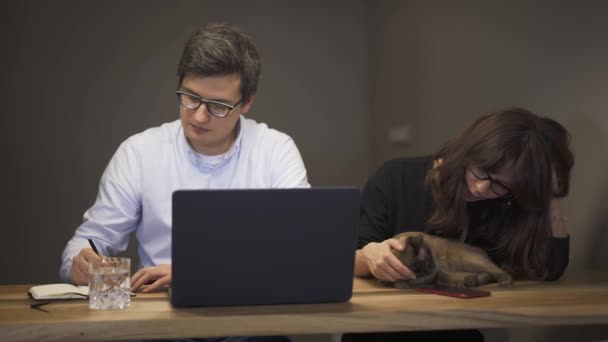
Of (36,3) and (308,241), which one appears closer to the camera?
(308,241)

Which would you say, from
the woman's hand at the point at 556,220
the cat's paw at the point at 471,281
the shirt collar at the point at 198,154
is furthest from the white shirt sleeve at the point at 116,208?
the woman's hand at the point at 556,220

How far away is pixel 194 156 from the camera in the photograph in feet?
7.24

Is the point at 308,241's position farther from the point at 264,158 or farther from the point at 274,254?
the point at 264,158

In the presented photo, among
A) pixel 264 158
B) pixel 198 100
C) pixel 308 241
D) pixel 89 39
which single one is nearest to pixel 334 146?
pixel 89 39

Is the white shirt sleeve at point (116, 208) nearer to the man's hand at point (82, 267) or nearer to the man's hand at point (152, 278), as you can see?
the man's hand at point (82, 267)

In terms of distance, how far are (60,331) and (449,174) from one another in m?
1.04

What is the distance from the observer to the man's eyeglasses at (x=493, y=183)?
1.84 metres

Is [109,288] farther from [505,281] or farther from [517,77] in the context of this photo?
[517,77]

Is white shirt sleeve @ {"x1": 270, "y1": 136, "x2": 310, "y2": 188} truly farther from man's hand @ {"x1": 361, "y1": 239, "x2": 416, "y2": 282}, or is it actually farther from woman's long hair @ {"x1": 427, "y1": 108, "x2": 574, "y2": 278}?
man's hand @ {"x1": 361, "y1": 239, "x2": 416, "y2": 282}

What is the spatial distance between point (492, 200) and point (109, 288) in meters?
1.09

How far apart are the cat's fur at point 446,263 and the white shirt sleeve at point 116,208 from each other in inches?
32.6

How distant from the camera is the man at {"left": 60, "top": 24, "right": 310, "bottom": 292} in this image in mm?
2000

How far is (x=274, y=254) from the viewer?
136 cm

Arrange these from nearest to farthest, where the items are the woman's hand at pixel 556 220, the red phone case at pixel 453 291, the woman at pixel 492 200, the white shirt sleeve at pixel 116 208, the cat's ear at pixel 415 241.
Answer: the red phone case at pixel 453 291, the cat's ear at pixel 415 241, the woman at pixel 492 200, the woman's hand at pixel 556 220, the white shirt sleeve at pixel 116 208
